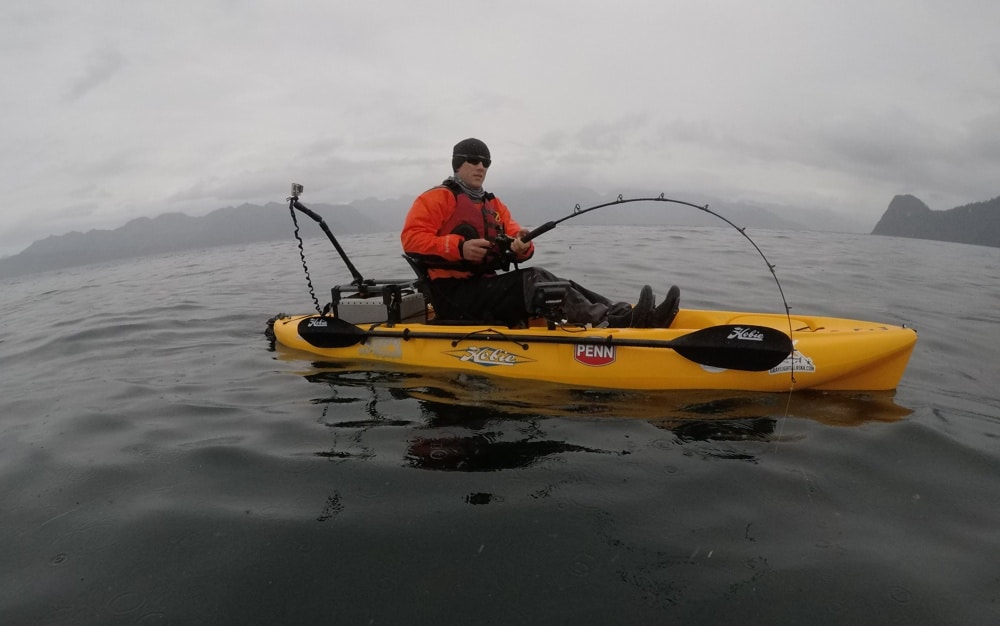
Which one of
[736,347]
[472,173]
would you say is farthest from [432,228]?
[736,347]

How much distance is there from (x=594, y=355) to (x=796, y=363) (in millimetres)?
1859

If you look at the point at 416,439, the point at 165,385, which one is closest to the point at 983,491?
the point at 416,439

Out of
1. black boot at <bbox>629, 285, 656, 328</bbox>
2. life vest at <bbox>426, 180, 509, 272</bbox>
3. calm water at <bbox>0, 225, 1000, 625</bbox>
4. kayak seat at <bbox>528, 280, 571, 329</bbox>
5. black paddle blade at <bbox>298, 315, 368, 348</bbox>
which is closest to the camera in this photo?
calm water at <bbox>0, 225, 1000, 625</bbox>

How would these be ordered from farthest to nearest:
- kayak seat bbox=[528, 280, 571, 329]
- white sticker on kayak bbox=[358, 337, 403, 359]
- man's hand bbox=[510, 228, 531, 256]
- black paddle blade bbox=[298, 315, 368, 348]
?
black paddle blade bbox=[298, 315, 368, 348] → white sticker on kayak bbox=[358, 337, 403, 359] → kayak seat bbox=[528, 280, 571, 329] → man's hand bbox=[510, 228, 531, 256]

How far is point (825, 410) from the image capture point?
4840 millimetres

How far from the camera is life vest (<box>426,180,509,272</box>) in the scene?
611cm

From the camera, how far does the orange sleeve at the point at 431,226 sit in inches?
233

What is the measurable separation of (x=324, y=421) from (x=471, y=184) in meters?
3.11

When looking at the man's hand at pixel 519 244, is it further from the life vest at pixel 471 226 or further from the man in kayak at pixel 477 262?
the life vest at pixel 471 226

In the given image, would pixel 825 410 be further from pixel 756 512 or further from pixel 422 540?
pixel 422 540

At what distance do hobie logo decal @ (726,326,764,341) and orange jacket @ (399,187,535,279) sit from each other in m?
2.19

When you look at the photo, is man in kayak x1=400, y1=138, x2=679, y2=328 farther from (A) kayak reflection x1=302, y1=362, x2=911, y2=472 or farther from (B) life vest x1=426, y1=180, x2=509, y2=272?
(A) kayak reflection x1=302, y1=362, x2=911, y2=472

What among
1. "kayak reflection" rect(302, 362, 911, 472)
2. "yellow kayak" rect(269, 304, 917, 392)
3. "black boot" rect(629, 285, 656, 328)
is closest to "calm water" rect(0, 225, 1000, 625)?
"kayak reflection" rect(302, 362, 911, 472)

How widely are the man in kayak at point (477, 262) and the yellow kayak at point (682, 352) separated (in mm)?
295
